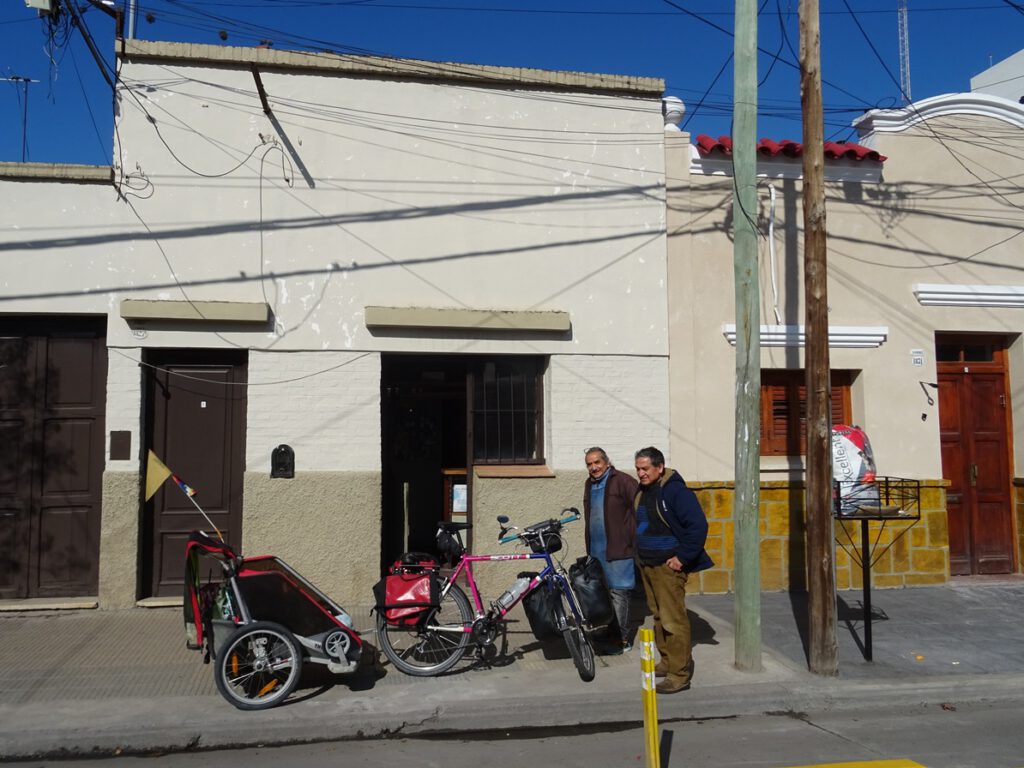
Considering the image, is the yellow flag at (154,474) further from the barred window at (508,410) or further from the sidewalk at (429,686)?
the barred window at (508,410)

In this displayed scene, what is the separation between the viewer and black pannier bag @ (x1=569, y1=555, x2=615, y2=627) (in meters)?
6.68

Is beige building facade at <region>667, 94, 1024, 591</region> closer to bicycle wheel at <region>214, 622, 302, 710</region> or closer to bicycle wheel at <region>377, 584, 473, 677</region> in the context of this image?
bicycle wheel at <region>377, 584, 473, 677</region>

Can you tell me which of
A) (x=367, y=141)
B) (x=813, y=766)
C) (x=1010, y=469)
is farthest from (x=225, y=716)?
(x=1010, y=469)

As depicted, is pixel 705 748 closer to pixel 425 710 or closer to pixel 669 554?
pixel 669 554

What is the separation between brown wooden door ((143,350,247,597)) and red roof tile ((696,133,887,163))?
5.84 meters

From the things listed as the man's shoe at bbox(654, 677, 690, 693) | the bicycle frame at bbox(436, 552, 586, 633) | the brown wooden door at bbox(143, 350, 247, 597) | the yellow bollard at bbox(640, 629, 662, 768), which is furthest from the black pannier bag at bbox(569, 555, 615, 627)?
the brown wooden door at bbox(143, 350, 247, 597)

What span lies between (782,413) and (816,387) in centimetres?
344

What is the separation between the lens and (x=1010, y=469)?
10367 mm

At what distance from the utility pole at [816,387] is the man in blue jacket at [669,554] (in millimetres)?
962

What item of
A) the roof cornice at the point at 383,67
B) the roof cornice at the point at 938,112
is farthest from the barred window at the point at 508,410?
the roof cornice at the point at 938,112

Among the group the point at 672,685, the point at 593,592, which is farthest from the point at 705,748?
the point at 593,592

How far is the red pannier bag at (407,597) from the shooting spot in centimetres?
648

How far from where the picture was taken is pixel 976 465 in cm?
1037

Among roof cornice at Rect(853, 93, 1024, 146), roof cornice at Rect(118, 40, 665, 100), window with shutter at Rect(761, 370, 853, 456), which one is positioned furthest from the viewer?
roof cornice at Rect(853, 93, 1024, 146)
